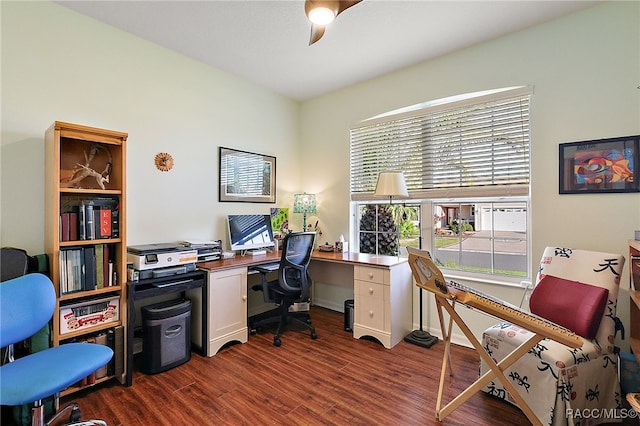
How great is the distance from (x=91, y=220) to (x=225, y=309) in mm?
1318

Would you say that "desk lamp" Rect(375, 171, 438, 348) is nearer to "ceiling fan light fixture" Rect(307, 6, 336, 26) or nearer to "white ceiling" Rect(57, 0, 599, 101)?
"white ceiling" Rect(57, 0, 599, 101)

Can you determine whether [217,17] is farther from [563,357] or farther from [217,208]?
[563,357]

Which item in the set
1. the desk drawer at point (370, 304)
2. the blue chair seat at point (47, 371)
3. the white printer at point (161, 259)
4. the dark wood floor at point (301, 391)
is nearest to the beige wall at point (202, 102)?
the white printer at point (161, 259)

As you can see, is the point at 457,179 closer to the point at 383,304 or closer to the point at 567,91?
the point at 567,91

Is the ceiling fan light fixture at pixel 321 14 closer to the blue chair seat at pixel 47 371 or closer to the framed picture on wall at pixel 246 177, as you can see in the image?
the framed picture on wall at pixel 246 177

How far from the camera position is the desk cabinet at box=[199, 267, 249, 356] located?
2.71 metres

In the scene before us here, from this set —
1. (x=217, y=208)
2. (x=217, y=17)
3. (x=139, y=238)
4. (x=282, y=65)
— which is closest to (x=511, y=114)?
(x=282, y=65)

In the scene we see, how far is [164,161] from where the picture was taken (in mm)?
2945

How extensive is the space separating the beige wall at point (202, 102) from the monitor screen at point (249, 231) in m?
0.16

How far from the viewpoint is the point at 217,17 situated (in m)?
2.48

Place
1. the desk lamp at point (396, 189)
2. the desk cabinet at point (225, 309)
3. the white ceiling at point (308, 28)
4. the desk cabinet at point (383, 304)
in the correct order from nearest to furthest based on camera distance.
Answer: the white ceiling at point (308, 28)
the desk cabinet at point (225, 309)
the desk cabinet at point (383, 304)
the desk lamp at point (396, 189)

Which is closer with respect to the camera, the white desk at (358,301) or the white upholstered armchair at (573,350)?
the white upholstered armchair at (573,350)

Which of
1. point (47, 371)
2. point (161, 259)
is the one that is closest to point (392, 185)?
point (161, 259)

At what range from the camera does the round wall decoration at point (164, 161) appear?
9.53ft
